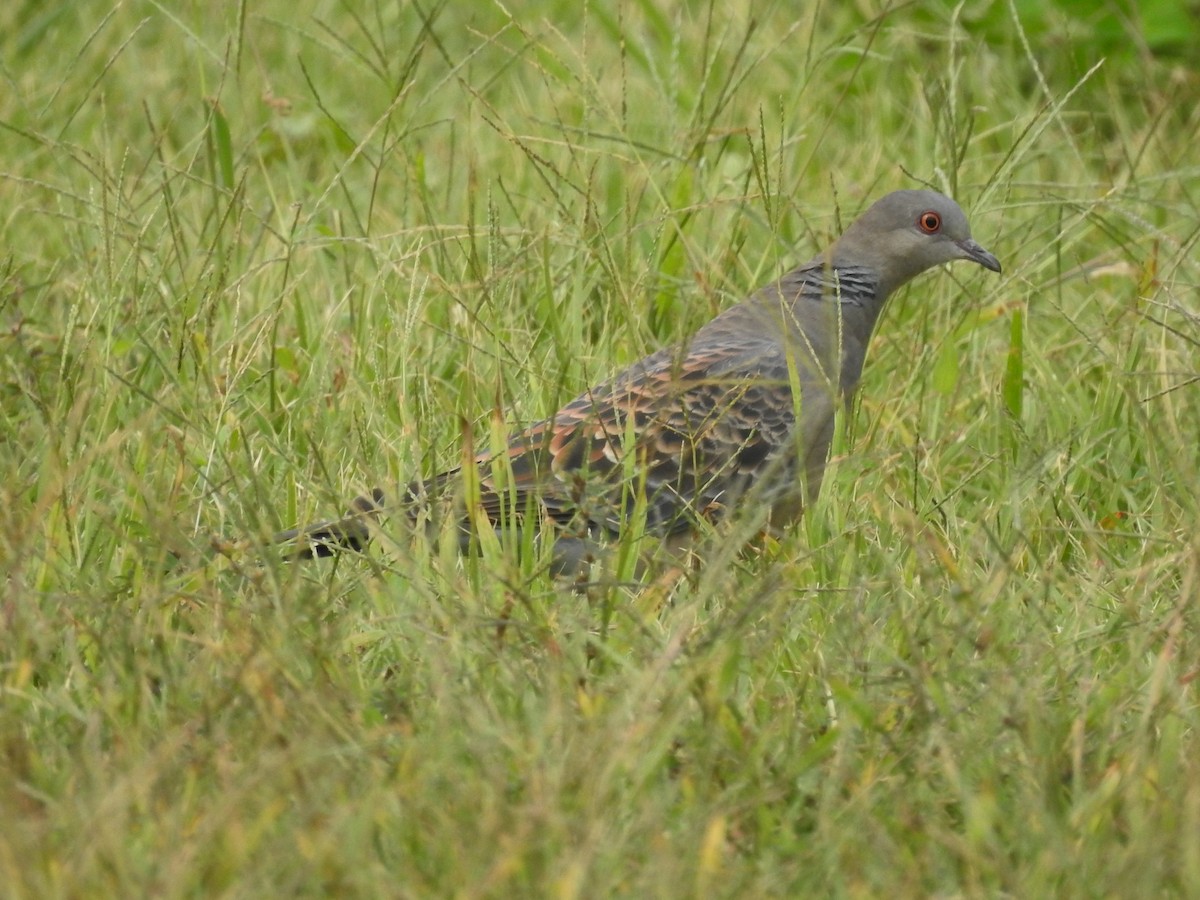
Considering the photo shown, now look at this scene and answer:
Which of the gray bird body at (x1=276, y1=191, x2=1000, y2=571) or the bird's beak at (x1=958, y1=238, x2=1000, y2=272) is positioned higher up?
the bird's beak at (x1=958, y1=238, x2=1000, y2=272)

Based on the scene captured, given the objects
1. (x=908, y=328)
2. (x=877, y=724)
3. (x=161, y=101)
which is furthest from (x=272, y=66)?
(x=877, y=724)

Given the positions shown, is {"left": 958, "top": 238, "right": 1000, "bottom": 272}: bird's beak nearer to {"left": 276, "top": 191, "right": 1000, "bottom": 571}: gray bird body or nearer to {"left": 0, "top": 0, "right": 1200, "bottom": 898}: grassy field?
{"left": 276, "top": 191, "right": 1000, "bottom": 571}: gray bird body

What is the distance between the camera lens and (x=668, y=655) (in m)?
2.88

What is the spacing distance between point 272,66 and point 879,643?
4748 millimetres

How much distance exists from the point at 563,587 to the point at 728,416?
3.88 ft

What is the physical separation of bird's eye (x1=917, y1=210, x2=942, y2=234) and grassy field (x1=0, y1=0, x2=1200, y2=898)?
0.12m

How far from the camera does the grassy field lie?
272 centimetres

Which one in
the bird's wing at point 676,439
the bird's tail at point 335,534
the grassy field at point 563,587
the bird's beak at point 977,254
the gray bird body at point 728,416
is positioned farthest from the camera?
the bird's beak at point 977,254

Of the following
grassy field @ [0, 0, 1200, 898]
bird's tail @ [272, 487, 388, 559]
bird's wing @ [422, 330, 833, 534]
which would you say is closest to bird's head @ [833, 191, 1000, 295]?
grassy field @ [0, 0, 1200, 898]

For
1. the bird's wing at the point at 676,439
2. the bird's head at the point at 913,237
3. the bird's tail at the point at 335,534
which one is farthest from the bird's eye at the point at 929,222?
the bird's tail at the point at 335,534

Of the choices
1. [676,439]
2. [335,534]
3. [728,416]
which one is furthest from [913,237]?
[335,534]

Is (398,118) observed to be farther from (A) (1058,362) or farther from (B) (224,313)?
(A) (1058,362)

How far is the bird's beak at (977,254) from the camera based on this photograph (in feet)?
15.9

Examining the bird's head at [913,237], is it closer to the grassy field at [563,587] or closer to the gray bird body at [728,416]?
the gray bird body at [728,416]
